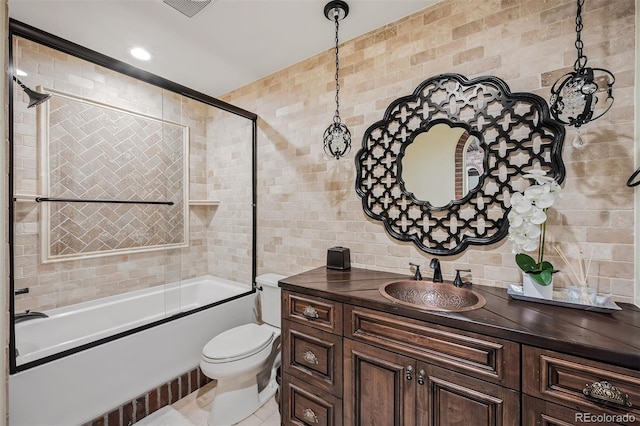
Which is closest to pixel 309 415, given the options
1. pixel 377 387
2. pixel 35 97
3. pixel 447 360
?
pixel 377 387

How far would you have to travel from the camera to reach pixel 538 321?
1.04 meters

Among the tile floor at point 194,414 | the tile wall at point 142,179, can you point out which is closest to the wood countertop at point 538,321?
the tile floor at point 194,414

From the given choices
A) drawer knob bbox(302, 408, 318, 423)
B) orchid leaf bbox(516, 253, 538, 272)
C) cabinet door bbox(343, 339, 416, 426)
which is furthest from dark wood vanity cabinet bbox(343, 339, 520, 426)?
orchid leaf bbox(516, 253, 538, 272)

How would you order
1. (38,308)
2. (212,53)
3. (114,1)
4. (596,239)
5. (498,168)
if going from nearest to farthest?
1. (596,239)
2. (498,168)
3. (114,1)
4. (38,308)
5. (212,53)

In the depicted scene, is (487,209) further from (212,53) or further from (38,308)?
(38,308)

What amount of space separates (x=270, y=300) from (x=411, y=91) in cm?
185

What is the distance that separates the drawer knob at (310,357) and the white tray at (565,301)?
1027 mm

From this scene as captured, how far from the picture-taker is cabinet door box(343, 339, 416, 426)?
1189mm

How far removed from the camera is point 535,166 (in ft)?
4.55

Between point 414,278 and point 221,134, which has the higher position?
point 221,134

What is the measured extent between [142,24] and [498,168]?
2.40 m

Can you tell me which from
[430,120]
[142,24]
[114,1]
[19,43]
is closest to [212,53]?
[142,24]

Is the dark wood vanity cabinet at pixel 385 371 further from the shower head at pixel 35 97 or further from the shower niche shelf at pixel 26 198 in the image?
the shower head at pixel 35 97

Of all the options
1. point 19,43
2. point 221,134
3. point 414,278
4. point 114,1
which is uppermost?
point 114,1
